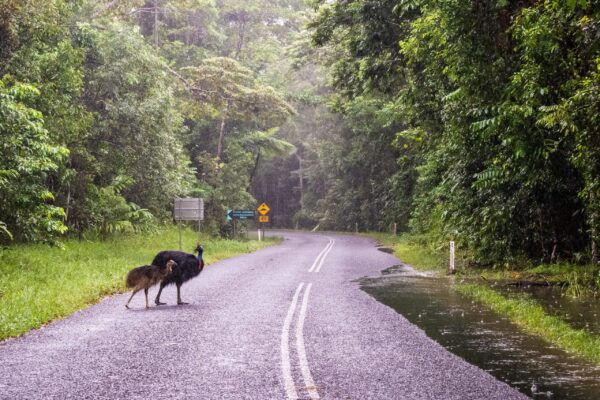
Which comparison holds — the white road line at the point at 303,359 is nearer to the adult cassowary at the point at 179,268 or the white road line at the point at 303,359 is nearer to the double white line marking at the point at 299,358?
the double white line marking at the point at 299,358

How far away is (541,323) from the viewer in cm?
1073

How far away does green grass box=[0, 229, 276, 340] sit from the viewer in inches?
432

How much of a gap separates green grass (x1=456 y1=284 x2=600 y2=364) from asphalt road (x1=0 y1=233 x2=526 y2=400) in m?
2.12

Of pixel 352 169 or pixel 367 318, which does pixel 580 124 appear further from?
pixel 352 169

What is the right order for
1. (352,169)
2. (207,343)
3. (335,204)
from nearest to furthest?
1. (207,343)
2. (352,169)
3. (335,204)

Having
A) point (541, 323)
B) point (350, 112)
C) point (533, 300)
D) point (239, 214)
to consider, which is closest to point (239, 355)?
point (541, 323)

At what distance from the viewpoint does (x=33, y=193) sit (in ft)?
51.2

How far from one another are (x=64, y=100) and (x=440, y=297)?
1421 centimetres

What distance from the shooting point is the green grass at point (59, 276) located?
1096 centimetres

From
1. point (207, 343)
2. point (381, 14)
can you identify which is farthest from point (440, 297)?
point (381, 14)

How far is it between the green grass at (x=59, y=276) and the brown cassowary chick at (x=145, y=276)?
124 centimetres

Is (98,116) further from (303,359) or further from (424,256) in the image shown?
(303,359)

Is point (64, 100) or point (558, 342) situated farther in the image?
point (64, 100)

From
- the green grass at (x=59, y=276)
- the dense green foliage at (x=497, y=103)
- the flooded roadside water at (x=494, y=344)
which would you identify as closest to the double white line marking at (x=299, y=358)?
the flooded roadside water at (x=494, y=344)
